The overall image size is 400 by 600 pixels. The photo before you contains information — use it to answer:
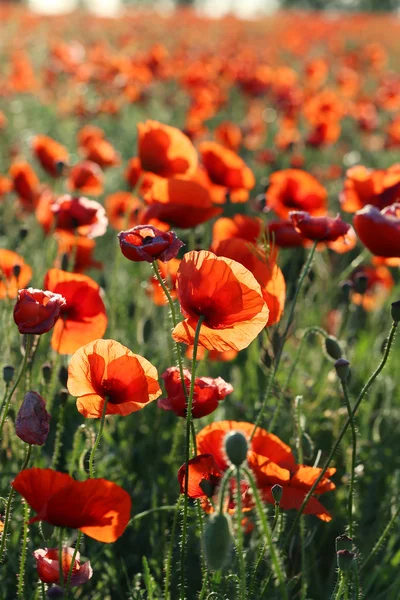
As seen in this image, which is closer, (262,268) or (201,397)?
(201,397)

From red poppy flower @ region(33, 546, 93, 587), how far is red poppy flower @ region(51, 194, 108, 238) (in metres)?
0.97

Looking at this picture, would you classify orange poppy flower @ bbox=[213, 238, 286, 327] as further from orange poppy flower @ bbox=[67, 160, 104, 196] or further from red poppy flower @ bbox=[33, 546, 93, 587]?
orange poppy flower @ bbox=[67, 160, 104, 196]

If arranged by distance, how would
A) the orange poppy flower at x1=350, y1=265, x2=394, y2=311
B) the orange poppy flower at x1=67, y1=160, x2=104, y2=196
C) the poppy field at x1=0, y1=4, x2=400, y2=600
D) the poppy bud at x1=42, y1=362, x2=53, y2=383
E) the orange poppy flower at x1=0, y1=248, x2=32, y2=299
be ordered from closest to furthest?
the poppy field at x1=0, y1=4, x2=400, y2=600, the poppy bud at x1=42, y1=362, x2=53, y2=383, the orange poppy flower at x1=0, y1=248, x2=32, y2=299, the orange poppy flower at x1=67, y1=160, x2=104, y2=196, the orange poppy flower at x1=350, y1=265, x2=394, y2=311

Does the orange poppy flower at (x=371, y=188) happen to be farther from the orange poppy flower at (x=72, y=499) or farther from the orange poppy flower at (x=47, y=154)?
the orange poppy flower at (x=47, y=154)

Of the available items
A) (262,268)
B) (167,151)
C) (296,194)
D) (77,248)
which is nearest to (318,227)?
(262,268)

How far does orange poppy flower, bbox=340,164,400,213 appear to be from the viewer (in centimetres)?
215

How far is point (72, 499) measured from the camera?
1154 mm

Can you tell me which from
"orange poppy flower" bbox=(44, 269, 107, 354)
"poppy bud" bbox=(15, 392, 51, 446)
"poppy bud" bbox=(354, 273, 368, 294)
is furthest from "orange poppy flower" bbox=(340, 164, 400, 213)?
"poppy bud" bbox=(15, 392, 51, 446)

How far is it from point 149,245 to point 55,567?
0.55 meters

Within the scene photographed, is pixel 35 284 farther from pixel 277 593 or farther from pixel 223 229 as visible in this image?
pixel 277 593

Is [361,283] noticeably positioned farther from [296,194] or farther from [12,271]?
[12,271]

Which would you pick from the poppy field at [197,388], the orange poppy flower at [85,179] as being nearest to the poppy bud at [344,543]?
the poppy field at [197,388]

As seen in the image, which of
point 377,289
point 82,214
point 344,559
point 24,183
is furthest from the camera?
point 377,289

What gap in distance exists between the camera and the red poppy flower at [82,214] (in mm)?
2158
